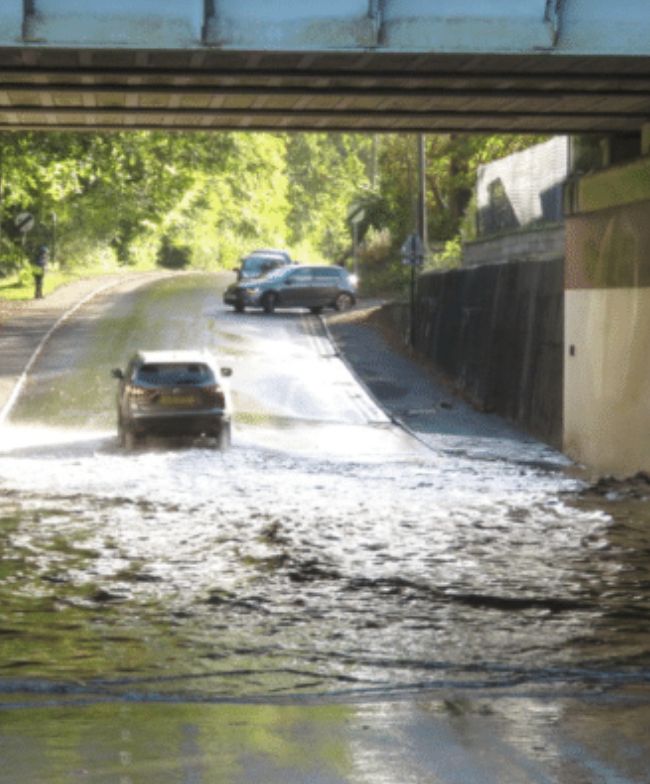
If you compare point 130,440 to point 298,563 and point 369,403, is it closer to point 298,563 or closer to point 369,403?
point 369,403

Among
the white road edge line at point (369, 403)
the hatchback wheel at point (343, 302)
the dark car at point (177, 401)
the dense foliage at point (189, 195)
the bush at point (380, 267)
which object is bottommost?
the white road edge line at point (369, 403)

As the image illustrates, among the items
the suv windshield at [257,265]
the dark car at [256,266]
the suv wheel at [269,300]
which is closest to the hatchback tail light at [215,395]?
the suv wheel at [269,300]

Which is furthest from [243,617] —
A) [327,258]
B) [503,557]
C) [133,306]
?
[327,258]

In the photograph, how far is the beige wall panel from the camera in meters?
23.7

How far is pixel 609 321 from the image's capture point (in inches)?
994

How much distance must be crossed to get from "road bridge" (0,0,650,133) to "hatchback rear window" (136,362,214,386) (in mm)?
5700

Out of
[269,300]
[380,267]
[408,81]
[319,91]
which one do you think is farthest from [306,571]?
[380,267]

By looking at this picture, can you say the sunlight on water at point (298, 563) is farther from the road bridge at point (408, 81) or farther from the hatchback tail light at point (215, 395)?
the road bridge at point (408, 81)

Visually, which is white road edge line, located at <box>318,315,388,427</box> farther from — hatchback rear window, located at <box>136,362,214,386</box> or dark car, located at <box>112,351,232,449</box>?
hatchback rear window, located at <box>136,362,214,386</box>

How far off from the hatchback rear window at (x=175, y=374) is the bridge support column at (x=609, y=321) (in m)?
5.94

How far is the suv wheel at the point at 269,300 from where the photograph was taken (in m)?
51.8

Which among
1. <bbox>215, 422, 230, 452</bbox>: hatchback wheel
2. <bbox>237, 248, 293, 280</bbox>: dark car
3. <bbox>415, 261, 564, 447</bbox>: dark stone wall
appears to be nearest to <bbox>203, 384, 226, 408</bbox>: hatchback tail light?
<bbox>215, 422, 230, 452</bbox>: hatchback wheel

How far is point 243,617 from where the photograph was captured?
12602 mm

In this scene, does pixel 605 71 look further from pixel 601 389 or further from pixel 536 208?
pixel 536 208
